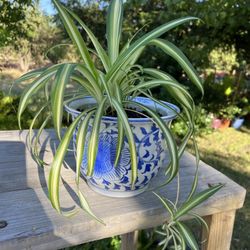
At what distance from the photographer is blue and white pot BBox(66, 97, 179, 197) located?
78 cm

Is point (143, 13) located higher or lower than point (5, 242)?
higher

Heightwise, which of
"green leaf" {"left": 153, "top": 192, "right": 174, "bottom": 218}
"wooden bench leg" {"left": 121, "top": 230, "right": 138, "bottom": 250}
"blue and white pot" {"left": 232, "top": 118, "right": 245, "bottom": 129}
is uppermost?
"green leaf" {"left": 153, "top": 192, "right": 174, "bottom": 218}

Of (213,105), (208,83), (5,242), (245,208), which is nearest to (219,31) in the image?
(208,83)

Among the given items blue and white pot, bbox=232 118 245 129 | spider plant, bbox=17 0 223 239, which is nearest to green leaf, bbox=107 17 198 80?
spider plant, bbox=17 0 223 239

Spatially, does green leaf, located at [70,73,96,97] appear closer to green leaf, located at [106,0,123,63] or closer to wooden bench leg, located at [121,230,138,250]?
green leaf, located at [106,0,123,63]

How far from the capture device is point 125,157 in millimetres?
789

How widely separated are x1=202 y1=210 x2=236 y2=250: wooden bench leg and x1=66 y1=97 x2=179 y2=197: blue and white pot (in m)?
0.26

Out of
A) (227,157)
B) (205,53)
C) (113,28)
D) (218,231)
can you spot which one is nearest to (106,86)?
(113,28)

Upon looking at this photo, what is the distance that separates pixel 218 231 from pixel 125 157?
0.41 meters

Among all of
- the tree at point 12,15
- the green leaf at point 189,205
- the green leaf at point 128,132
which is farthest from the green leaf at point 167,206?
the tree at point 12,15

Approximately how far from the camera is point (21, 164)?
1035 mm

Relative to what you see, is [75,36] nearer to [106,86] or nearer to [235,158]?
[106,86]

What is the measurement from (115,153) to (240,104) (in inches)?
176

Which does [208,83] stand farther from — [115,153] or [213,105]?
[115,153]
